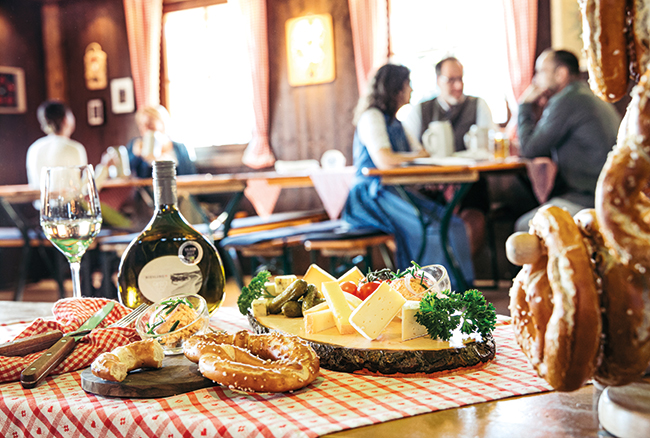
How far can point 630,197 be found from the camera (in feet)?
1.55

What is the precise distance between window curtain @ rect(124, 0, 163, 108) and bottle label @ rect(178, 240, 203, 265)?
22.3 ft

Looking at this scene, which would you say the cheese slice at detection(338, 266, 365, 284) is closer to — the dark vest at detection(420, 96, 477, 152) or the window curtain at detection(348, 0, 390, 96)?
the dark vest at detection(420, 96, 477, 152)

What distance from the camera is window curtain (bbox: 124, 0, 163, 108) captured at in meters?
7.36

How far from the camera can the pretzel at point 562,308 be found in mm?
506

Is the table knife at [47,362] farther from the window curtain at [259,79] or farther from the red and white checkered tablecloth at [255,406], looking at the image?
the window curtain at [259,79]

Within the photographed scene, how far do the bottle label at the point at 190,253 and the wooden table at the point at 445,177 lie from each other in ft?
7.86

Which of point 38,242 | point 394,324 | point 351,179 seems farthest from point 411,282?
point 38,242

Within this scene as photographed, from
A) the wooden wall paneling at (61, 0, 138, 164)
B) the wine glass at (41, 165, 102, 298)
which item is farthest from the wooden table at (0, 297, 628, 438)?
the wooden wall paneling at (61, 0, 138, 164)

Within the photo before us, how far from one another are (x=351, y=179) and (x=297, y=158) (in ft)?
8.18

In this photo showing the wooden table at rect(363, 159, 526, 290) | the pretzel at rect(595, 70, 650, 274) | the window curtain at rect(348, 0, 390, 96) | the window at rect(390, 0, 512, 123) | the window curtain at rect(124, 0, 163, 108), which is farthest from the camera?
the window curtain at rect(124, 0, 163, 108)

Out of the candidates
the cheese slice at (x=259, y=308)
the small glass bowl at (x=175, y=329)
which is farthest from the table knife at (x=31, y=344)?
the cheese slice at (x=259, y=308)

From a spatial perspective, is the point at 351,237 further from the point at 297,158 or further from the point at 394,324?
the point at 297,158

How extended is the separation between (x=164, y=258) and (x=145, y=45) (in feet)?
22.9

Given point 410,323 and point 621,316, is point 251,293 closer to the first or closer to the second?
point 410,323
